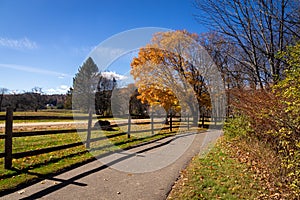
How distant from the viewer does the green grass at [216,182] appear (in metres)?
4.20

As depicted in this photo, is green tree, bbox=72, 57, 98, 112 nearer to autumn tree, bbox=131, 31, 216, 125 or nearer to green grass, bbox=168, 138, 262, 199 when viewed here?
autumn tree, bbox=131, 31, 216, 125

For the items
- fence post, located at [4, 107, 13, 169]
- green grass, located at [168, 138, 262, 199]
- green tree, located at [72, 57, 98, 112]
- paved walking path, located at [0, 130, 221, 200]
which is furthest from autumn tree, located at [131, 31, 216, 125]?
fence post, located at [4, 107, 13, 169]

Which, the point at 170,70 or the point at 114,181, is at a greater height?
the point at 170,70

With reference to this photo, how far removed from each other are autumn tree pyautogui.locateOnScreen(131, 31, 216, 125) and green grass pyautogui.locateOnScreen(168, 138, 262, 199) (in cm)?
1187

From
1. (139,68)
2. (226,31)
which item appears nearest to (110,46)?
(226,31)

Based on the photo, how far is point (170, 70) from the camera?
18328 mm

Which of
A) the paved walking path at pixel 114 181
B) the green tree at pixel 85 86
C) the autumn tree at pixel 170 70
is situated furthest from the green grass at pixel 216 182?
the green tree at pixel 85 86

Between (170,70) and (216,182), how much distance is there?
1408 cm

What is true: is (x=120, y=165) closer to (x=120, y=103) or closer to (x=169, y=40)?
(x=120, y=103)

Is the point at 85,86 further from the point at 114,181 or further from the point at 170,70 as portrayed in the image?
the point at 114,181

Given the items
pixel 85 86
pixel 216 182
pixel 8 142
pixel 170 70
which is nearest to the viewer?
pixel 216 182

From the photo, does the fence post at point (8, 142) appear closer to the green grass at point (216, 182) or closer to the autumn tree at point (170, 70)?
the green grass at point (216, 182)

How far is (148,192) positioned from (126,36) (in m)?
6.55

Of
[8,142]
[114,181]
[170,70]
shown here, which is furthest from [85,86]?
[114,181]
